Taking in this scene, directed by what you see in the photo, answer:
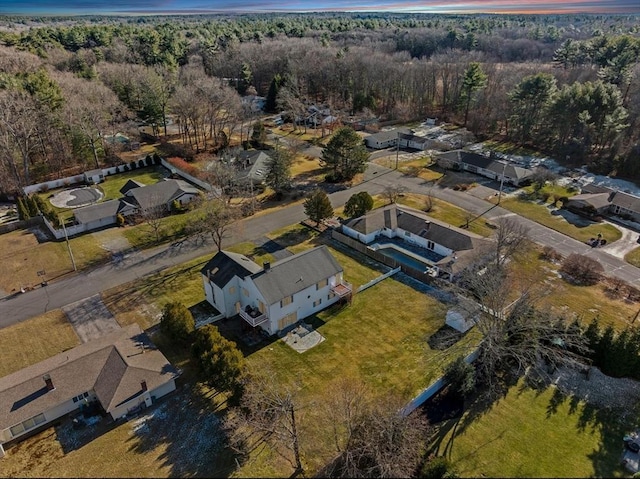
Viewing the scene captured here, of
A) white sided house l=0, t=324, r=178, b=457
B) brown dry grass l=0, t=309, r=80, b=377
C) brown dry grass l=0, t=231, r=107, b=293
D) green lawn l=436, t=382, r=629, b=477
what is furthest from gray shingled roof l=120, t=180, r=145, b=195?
green lawn l=436, t=382, r=629, b=477

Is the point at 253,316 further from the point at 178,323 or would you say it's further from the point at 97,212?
the point at 97,212

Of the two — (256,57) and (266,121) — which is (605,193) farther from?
(256,57)

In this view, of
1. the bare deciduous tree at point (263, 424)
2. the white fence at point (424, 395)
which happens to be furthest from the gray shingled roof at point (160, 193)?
the white fence at point (424, 395)

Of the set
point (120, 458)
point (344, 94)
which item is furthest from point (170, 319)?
point (344, 94)

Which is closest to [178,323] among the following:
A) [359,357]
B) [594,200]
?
[359,357]

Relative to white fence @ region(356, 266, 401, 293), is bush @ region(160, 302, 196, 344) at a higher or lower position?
higher

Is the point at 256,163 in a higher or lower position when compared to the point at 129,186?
higher

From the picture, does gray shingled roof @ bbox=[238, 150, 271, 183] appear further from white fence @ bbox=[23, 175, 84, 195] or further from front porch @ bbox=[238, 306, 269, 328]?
front porch @ bbox=[238, 306, 269, 328]
